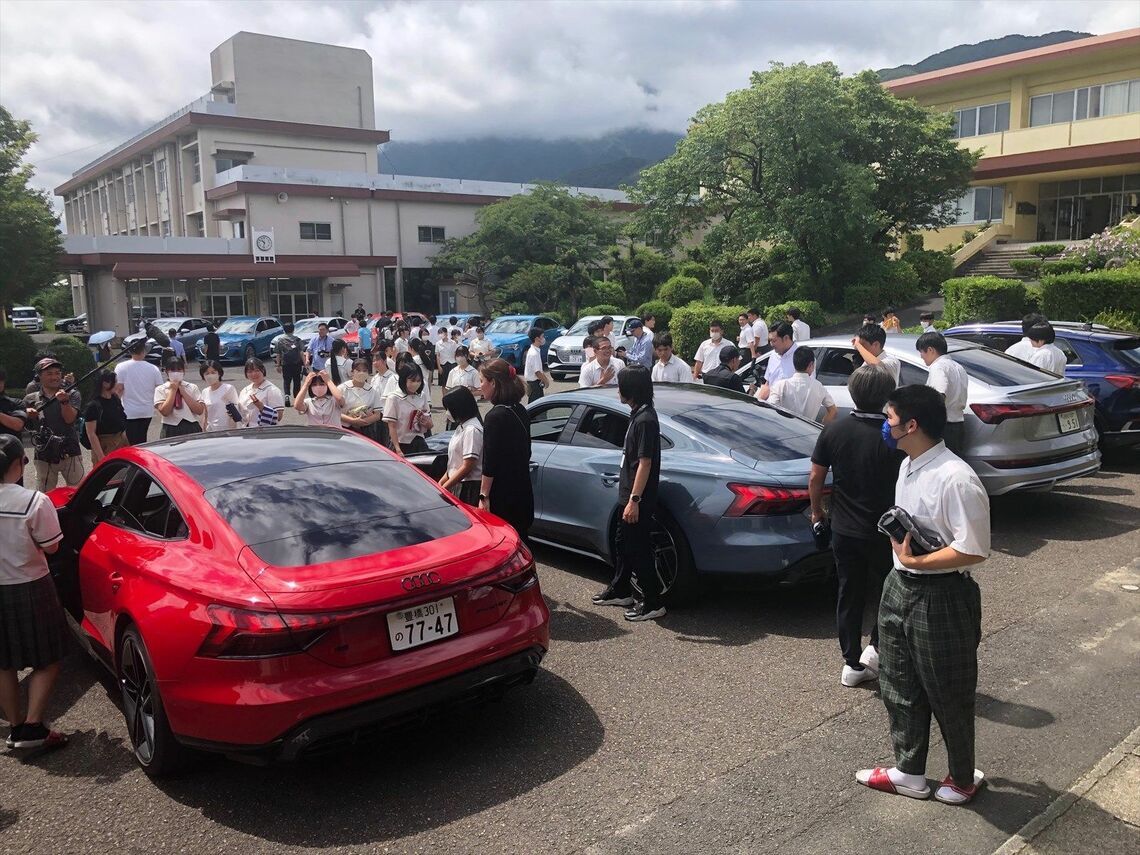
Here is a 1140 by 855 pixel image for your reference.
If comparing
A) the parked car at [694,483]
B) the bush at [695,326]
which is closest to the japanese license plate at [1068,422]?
the parked car at [694,483]

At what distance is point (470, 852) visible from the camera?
344cm

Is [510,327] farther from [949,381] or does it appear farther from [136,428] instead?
[949,381]

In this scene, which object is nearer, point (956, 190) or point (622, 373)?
point (622, 373)

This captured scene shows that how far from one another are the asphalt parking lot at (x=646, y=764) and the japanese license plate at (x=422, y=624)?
0.43 meters

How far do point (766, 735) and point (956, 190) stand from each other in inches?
1301

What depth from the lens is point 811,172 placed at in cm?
2884

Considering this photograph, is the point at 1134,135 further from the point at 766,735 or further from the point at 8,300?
the point at 8,300

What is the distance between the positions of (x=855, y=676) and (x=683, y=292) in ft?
96.2

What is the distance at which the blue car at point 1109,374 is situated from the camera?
9.65 metres

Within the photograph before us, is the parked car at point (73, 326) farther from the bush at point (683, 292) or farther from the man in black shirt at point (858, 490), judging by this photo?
the man in black shirt at point (858, 490)

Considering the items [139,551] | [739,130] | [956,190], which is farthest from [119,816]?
[956,190]

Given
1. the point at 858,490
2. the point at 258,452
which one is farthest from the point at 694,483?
the point at 258,452

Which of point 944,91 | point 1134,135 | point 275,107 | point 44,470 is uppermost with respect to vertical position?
point 275,107

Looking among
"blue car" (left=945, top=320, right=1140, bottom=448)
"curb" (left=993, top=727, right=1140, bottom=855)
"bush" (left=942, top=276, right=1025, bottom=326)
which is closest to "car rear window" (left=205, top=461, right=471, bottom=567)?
"curb" (left=993, top=727, right=1140, bottom=855)
